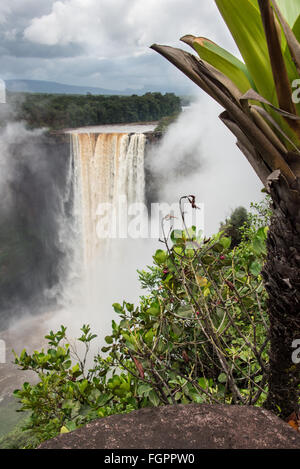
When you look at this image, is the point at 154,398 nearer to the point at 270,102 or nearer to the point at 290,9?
the point at 270,102

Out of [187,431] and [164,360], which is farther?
[164,360]

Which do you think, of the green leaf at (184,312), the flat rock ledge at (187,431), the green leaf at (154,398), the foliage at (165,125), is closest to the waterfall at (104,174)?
the foliage at (165,125)

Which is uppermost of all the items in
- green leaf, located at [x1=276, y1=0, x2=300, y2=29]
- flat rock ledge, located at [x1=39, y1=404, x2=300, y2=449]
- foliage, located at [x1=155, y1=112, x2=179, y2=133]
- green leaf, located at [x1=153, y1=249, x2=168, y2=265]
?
foliage, located at [x1=155, y1=112, x2=179, y2=133]

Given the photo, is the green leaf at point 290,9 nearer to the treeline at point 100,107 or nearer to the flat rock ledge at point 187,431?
the flat rock ledge at point 187,431

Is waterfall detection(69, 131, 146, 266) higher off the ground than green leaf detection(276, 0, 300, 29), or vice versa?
waterfall detection(69, 131, 146, 266)

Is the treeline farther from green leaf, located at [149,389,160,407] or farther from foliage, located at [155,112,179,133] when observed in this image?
green leaf, located at [149,389,160,407]

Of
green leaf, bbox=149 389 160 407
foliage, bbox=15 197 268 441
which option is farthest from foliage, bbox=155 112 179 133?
green leaf, bbox=149 389 160 407

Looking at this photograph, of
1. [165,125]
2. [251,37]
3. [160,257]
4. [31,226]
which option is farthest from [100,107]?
[251,37]

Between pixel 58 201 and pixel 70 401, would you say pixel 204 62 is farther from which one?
pixel 58 201
